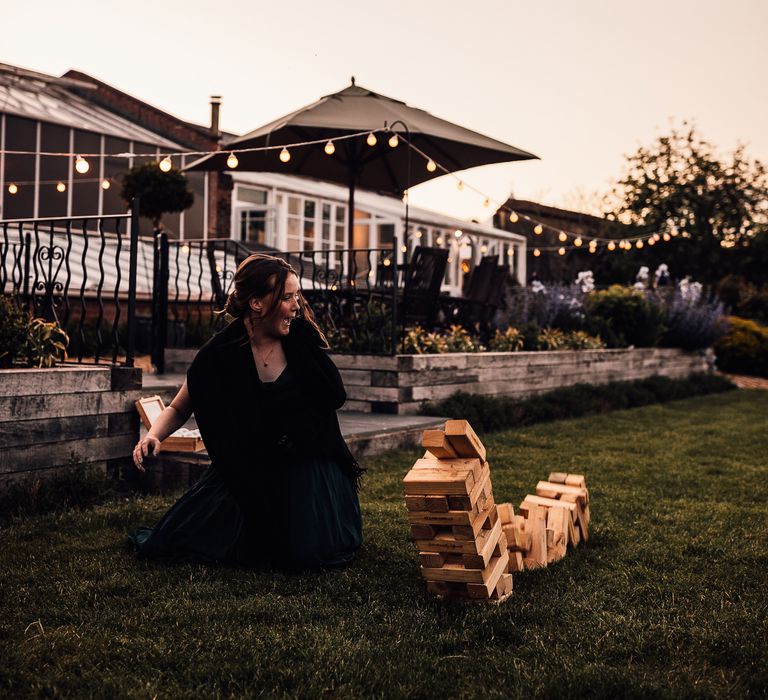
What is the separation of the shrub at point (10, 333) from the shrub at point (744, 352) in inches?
604

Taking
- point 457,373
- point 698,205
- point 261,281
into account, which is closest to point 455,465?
point 261,281

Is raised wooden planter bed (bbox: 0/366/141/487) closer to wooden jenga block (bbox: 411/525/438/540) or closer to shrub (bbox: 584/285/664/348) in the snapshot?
wooden jenga block (bbox: 411/525/438/540)

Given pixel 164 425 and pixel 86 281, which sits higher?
pixel 86 281

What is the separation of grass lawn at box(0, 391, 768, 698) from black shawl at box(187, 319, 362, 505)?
18.6 inches

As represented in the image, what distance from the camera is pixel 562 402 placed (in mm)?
9570

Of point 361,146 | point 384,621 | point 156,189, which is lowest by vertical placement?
point 384,621

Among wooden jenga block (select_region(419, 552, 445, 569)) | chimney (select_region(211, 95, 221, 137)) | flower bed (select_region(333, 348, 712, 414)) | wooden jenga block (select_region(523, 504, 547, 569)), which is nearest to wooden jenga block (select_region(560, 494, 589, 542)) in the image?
wooden jenga block (select_region(523, 504, 547, 569))

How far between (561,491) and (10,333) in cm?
317

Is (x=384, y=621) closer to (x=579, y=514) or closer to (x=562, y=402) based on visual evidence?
(x=579, y=514)

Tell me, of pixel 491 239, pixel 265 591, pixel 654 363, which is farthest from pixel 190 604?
pixel 491 239

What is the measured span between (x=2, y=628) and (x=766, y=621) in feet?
8.54

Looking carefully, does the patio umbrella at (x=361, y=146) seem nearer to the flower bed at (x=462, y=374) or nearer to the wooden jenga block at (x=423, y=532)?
the flower bed at (x=462, y=374)

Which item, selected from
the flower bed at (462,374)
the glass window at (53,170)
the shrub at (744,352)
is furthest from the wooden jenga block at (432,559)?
the shrub at (744,352)

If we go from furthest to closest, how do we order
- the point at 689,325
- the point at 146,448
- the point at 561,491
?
the point at 689,325, the point at 561,491, the point at 146,448
